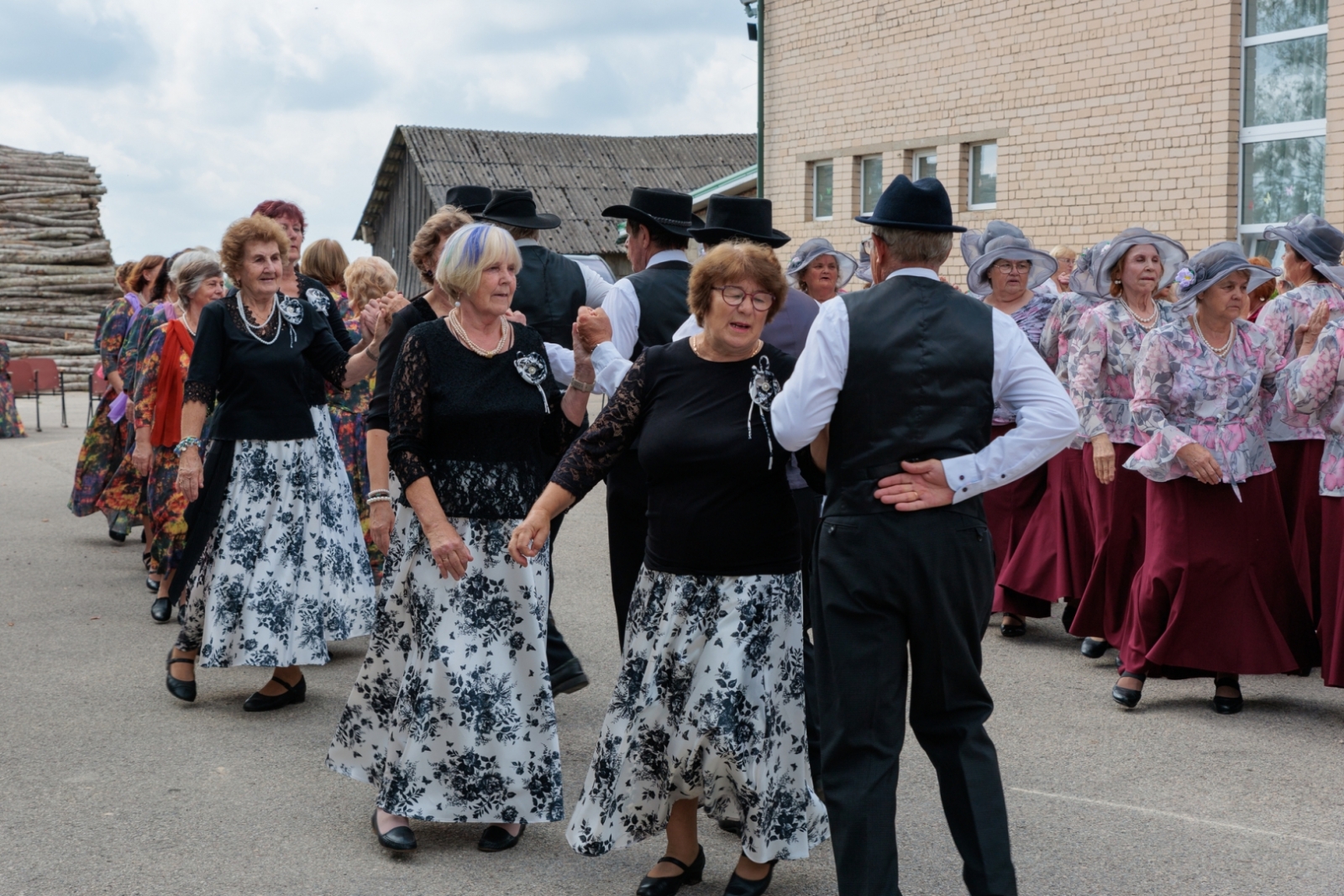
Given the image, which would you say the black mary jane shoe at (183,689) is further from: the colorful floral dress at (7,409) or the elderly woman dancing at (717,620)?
the colorful floral dress at (7,409)

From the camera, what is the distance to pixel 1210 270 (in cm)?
647

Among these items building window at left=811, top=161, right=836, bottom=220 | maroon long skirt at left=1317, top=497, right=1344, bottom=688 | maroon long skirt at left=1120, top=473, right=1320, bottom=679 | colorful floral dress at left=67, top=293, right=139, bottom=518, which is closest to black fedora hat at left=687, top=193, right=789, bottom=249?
maroon long skirt at left=1120, top=473, right=1320, bottom=679

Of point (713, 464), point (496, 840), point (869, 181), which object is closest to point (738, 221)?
point (713, 464)

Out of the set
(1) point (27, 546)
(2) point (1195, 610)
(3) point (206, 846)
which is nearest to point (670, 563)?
(3) point (206, 846)

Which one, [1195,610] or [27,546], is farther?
[27,546]

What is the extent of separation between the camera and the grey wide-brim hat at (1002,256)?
8.47m

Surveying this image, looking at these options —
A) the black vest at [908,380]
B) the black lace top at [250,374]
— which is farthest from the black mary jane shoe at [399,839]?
the black lace top at [250,374]

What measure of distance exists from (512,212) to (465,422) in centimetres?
185

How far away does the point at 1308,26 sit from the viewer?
1470 cm

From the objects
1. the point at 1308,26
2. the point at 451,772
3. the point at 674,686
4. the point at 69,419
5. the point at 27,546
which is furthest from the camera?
the point at 69,419

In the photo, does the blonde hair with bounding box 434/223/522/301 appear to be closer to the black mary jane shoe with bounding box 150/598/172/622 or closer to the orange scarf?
the orange scarf

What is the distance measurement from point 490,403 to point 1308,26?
12.6m

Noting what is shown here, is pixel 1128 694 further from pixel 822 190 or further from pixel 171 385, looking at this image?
pixel 822 190

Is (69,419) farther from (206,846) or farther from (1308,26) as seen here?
(206,846)
